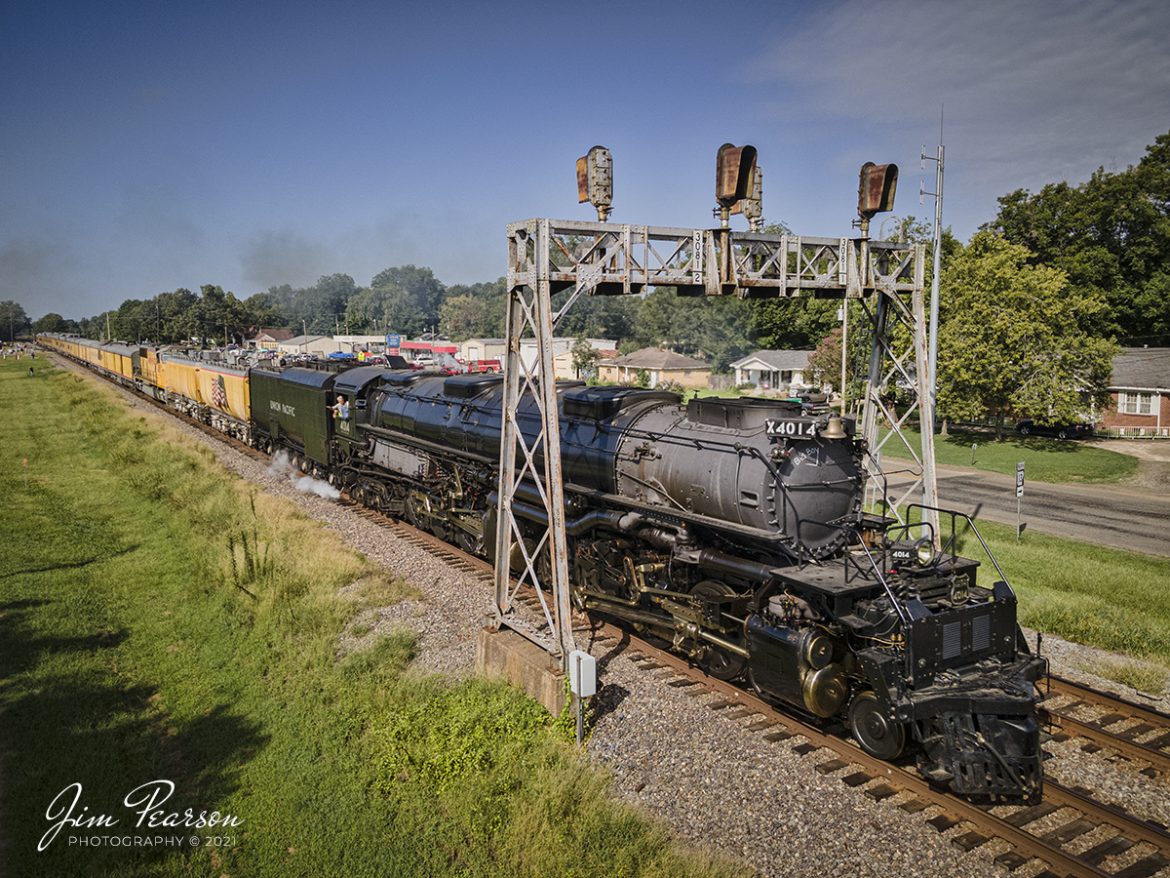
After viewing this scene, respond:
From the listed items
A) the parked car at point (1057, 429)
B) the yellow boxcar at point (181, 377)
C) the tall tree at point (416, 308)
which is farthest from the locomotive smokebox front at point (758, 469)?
the tall tree at point (416, 308)

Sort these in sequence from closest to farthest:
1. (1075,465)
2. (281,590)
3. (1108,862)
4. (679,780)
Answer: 1. (1108,862)
2. (679,780)
3. (281,590)
4. (1075,465)

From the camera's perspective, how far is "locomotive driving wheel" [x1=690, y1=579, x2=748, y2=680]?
9906mm

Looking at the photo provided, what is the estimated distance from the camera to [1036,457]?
112 feet

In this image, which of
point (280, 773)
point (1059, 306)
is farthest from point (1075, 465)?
point (280, 773)

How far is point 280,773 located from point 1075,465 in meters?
34.8

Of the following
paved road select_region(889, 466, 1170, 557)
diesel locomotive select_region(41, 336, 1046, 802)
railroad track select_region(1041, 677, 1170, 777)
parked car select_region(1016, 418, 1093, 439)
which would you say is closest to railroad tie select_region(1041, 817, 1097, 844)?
diesel locomotive select_region(41, 336, 1046, 802)

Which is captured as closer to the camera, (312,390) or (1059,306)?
(312,390)

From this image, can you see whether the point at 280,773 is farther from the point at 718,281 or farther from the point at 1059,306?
the point at 1059,306

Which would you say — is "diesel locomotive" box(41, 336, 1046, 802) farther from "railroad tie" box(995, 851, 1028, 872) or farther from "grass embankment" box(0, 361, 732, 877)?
"grass embankment" box(0, 361, 732, 877)

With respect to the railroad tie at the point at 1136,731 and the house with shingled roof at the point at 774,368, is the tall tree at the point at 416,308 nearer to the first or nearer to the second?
the house with shingled roof at the point at 774,368

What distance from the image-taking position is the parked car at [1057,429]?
129 ft

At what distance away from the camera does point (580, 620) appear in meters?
12.4

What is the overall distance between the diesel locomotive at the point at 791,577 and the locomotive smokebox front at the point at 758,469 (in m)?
0.02

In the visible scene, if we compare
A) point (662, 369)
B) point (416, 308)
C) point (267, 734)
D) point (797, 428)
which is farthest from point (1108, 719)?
point (416, 308)
